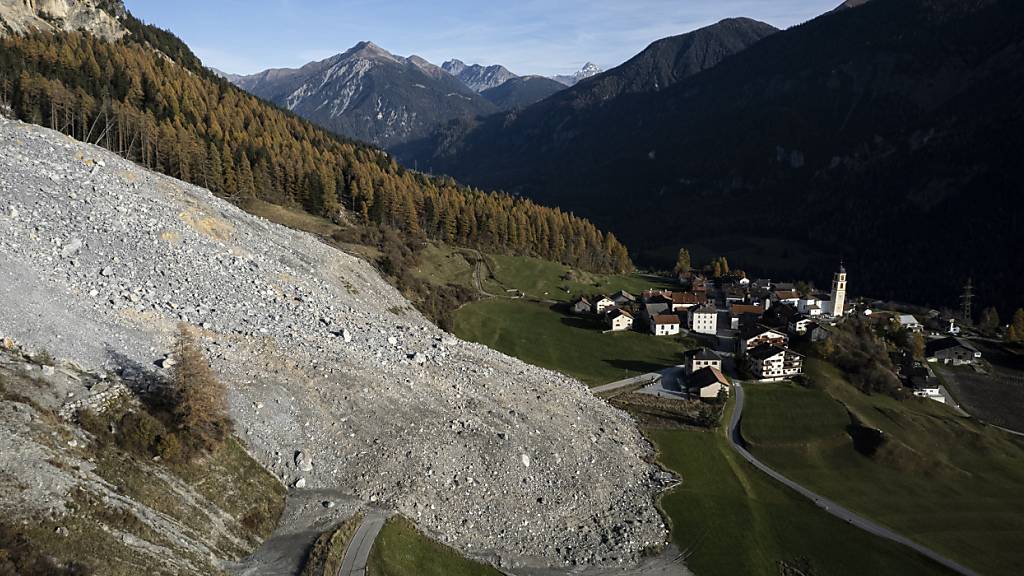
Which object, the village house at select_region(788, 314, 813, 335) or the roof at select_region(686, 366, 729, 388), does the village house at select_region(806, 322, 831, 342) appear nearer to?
the village house at select_region(788, 314, 813, 335)

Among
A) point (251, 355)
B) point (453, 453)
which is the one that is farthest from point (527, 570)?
point (251, 355)

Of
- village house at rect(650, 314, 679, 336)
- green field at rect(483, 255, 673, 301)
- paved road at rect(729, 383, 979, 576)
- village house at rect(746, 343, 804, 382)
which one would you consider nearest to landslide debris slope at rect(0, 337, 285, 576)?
paved road at rect(729, 383, 979, 576)

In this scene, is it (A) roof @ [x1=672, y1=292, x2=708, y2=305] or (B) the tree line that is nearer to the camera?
(B) the tree line

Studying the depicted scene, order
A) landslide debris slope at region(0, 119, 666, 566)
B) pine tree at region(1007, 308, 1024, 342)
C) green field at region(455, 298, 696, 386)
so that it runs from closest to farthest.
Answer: landslide debris slope at region(0, 119, 666, 566)
green field at region(455, 298, 696, 386)
pine tree at region(1007, 308, 1024, 342)

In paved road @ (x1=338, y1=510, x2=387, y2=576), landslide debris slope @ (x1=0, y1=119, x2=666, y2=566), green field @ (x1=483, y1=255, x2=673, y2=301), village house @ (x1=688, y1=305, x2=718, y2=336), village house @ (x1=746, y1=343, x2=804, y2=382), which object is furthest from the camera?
green field @ (x1=483, y1=255, x2=673, y2=301)

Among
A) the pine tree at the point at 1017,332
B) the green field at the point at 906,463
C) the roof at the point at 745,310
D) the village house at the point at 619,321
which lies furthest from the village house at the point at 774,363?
the pine tree at the point at 1017,332
